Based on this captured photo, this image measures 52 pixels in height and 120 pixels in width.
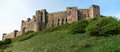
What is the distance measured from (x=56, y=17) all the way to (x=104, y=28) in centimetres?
2979

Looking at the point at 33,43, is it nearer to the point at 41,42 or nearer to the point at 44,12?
the point at 41,42

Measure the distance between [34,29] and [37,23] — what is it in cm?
121

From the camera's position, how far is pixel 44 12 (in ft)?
260

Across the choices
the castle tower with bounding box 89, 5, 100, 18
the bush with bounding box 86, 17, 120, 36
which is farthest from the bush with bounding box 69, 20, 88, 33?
the castle tower with bounding box 89, 5, 100, 18

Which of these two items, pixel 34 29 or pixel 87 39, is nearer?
pixel 87 39

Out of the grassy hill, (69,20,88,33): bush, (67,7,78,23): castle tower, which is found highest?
(67,7,78,23): castle tower

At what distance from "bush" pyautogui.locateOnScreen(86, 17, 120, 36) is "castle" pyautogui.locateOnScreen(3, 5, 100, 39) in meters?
20.9

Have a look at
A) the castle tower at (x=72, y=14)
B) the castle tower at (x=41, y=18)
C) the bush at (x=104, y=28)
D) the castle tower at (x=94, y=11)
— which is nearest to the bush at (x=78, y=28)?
the bush at (x=104, y=28)

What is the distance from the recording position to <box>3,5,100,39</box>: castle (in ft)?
241

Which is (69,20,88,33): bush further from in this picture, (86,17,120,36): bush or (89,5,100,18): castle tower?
(89,5,100,18): castle tower

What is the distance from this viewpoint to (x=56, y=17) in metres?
77.9

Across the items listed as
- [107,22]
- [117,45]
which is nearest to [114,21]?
[107,22]

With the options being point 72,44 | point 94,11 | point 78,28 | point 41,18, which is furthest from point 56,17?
point 72,44

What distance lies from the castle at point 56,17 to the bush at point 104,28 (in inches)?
824
